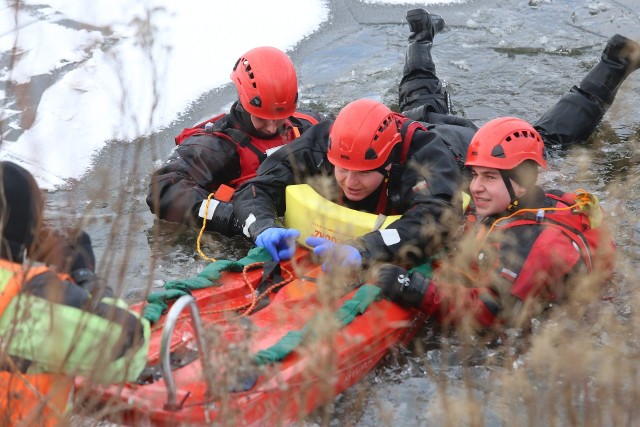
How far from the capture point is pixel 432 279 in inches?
199

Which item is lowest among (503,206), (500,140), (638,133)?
(638,133)

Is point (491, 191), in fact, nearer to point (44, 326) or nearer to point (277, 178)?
point (277, 178)

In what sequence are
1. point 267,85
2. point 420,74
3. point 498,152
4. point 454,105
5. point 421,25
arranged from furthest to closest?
point 454,105
point 421,25
point 420,74
point 267,85
point 498,152

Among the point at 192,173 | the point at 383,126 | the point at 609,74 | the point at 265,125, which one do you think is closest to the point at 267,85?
the point at 265,125

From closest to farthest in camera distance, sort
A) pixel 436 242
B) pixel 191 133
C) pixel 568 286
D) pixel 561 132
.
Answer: pixel 568 286, pixel 436 242, pixel 191 133, pixel 561 132

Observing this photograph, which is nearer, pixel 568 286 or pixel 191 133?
pixel 568 286

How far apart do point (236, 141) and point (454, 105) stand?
2846 mm

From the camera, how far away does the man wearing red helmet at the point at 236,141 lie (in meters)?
6.12

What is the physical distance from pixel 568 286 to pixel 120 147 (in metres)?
4.33

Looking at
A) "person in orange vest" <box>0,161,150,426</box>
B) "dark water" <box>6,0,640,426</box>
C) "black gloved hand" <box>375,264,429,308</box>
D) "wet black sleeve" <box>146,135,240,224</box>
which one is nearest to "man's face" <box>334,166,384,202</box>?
"black gloved hand" <box>375,264,429,308</box>

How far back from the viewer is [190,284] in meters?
4.86

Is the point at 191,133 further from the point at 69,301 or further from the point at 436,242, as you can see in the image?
the point at 69,301

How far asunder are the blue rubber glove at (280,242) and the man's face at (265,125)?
1199 mm

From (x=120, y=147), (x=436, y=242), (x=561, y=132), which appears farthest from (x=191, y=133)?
(x=561, y=132)
